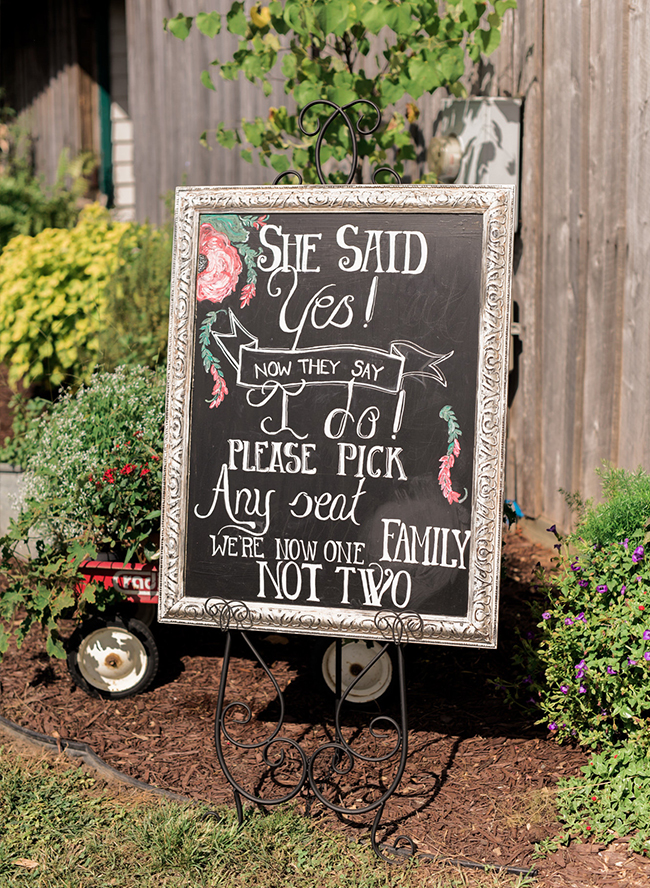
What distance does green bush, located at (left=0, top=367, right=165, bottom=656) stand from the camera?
311 cm

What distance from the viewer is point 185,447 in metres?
2.61

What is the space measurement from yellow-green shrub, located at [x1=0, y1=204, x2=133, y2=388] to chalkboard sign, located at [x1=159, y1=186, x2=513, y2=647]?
242 centimetres

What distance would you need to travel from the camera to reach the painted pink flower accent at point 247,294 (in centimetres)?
259

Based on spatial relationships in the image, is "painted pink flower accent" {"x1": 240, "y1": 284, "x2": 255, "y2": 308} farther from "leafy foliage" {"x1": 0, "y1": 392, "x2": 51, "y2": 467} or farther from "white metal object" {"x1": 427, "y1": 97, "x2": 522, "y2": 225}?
"leafy foliage" {"x1": 0, "y1": 392, "x2": 51, "y2": 467}

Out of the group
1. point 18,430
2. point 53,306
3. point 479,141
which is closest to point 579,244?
point 479,141

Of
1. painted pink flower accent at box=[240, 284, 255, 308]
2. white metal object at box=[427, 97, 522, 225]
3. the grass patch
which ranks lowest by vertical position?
the grass patch

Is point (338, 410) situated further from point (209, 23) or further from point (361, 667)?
point (209, 23)

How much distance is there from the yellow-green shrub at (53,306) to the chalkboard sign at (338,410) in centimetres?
242

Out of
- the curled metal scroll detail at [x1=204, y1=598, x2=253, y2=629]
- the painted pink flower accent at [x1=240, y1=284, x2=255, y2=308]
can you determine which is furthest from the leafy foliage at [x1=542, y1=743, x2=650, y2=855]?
the painted pink flower accent at [x1=240, y1=284, x2=255, y2=308]

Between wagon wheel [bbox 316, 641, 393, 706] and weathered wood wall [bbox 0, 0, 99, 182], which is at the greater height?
weathered wood wall [bbox 0, 0, 99, 182]

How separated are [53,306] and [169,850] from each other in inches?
137

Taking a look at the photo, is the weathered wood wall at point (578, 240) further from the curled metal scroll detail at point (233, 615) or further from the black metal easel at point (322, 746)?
the curled metal scroll detail at point (233, 615)

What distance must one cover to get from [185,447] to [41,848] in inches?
51.4

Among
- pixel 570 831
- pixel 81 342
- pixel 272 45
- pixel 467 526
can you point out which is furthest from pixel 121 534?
pixel 272 45
